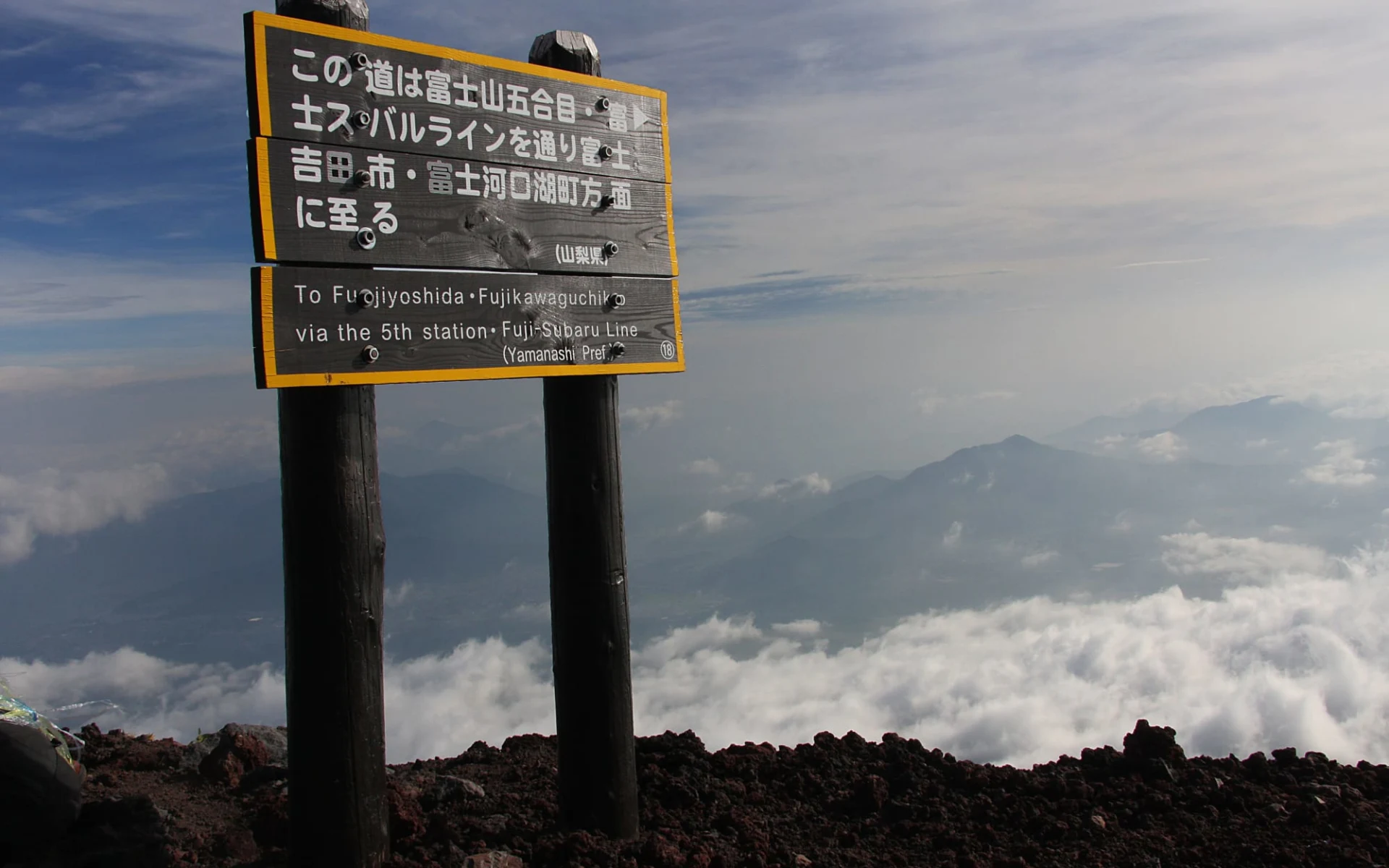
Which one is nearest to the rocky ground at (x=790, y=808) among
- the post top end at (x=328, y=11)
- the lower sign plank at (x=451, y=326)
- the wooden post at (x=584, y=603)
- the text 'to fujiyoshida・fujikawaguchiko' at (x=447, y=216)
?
the wooden post at (x=584, y=603)

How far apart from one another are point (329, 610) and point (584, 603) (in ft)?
5.35

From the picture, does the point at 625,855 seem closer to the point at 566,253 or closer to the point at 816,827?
the point at 816,827

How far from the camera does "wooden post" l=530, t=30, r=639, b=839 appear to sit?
635 cm

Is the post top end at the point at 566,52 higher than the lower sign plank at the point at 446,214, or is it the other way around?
the post top end at the point at 566,52

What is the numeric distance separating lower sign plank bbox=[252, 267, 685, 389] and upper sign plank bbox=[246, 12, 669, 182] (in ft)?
2.41

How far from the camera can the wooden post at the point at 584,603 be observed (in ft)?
20.8

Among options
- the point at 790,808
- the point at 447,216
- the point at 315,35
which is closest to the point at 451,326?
the point at 447,216

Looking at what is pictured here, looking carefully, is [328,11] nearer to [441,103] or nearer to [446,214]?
[441,103]

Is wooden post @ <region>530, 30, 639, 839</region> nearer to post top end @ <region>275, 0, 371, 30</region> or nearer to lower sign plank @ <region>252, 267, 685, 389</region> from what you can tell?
lower sign plank @ <region>252, 267, 685, 389</region>

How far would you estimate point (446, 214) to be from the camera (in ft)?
18.6

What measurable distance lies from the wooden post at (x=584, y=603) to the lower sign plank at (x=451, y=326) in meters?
0.36

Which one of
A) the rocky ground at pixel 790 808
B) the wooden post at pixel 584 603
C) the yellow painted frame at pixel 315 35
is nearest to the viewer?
the yellow painted frame at pixel 315 35

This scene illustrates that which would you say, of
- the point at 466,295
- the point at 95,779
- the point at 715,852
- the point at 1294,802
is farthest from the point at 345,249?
the point at 1294,802

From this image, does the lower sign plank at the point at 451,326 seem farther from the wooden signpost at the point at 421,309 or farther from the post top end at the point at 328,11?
the post top end at the point at 328,11
